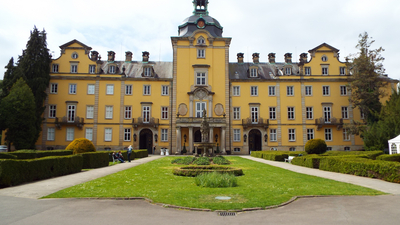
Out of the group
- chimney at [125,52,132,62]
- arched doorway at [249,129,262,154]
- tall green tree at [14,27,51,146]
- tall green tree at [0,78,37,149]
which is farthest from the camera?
chimney at [125,52,132,62]

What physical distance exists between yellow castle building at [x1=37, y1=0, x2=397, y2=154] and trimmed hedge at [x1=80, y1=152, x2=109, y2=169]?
21.2 metres

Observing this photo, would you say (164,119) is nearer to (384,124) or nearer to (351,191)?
(384,124)

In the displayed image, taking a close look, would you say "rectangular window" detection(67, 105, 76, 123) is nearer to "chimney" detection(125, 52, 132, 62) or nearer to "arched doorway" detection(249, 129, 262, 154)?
"chimney" detection(125, 52, 132, 62)

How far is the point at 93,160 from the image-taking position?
21406mm

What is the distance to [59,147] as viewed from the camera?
43.4 m

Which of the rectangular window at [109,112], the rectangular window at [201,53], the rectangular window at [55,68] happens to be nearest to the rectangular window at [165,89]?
the rectangular window at [201,53]

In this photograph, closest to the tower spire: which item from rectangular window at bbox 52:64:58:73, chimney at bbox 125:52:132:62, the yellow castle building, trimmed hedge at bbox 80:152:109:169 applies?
the yellow castle building

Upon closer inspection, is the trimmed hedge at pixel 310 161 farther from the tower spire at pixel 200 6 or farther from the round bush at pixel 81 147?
the tower spire at pixel 200 6

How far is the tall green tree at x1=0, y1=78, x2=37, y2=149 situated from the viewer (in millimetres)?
36688

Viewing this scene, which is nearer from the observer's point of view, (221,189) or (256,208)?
(256,208)

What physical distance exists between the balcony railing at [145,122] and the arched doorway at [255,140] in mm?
14282

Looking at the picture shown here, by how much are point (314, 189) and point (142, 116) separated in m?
36.1

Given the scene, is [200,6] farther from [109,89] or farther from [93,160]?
[93,160]

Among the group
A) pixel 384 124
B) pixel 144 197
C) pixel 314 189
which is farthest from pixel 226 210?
pixel 384 124
